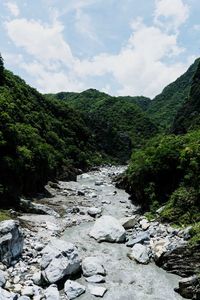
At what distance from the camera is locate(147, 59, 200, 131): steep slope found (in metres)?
157

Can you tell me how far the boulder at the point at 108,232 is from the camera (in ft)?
80.3

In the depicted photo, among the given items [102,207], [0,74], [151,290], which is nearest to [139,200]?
[102,207]

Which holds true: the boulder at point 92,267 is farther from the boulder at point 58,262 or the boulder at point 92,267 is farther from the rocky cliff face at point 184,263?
the rocky cliff face at point 184,263

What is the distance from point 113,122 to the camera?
13038 cm

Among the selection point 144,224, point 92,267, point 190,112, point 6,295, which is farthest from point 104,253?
point 190,112

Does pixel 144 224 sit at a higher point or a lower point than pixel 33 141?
lower

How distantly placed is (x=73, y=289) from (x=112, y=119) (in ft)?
390

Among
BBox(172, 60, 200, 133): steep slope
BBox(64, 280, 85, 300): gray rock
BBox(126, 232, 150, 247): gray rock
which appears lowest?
BBox(64, 280, 85, 300): gray rock

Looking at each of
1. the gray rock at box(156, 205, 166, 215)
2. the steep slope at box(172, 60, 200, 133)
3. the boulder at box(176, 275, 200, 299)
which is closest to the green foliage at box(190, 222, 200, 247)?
the boulder at box(176, 275, 200, 299)

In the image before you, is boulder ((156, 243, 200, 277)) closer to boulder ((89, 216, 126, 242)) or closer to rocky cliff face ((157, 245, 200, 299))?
rocky cliff face ((157, 245, 200, 299))

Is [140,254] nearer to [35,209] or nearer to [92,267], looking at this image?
[92,267]

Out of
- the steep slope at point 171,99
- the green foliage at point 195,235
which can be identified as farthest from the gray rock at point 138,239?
the steep slope at point 171,99

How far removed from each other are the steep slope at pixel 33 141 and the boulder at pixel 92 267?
36.5ft

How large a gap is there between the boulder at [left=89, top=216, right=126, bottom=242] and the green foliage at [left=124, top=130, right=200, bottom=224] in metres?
4.04
